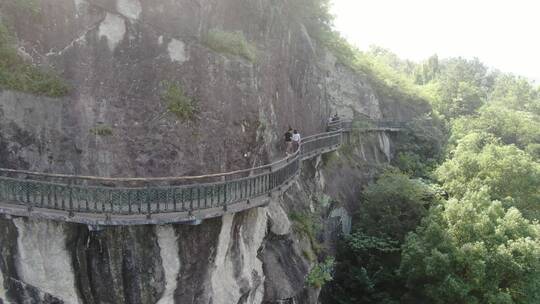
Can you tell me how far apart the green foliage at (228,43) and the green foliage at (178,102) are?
2.21 m

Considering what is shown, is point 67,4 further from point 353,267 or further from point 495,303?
point 495,303

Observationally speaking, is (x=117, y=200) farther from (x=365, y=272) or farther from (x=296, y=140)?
(x=365, y=272)

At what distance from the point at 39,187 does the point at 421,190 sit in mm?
21287

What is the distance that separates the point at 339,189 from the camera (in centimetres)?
2609

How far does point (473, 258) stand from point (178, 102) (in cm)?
1435

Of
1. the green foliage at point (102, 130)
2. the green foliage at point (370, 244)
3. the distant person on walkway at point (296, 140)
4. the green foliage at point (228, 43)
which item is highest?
the green foliage at point (228, 43)

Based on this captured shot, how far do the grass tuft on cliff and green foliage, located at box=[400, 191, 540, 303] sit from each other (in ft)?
53.8

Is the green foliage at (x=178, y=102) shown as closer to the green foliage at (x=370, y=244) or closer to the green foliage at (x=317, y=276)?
the green foliage at (x=317, y=276)

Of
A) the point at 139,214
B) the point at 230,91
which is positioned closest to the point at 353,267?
the point at 230,91

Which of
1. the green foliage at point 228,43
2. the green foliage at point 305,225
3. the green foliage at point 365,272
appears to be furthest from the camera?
the green foliage at point 365,272

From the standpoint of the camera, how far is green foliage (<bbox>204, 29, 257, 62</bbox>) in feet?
50.1

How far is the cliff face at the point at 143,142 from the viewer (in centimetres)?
1127

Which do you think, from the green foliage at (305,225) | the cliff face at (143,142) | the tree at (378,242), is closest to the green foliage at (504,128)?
the tree at (378,242)

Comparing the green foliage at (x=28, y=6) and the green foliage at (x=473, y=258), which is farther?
the green foliage at (x=473, y=258)
